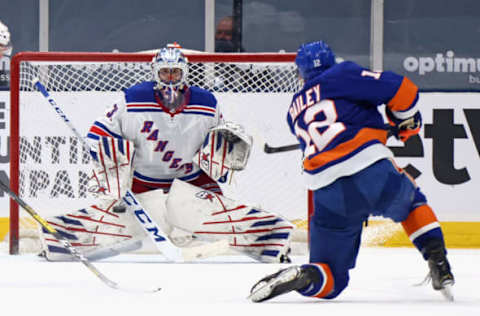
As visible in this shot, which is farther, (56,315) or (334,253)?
(334,253)

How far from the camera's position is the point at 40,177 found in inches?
166

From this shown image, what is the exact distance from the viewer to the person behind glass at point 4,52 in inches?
130

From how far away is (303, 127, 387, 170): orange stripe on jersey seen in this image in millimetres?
2512

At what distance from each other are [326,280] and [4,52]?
167 cm

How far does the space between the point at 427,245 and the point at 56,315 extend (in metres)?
1.09

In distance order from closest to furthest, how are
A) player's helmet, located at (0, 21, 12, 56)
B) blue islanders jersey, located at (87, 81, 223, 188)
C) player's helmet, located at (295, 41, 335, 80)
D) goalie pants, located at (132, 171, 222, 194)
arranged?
player's helmet, located at (295, 41, 335, 80) → player's helmet, located at (0, 21, 12, 56) → blue islanders jersey, located at (87, 81, 223, 188) → goalie pants, located at (132, 171, 222, 194)

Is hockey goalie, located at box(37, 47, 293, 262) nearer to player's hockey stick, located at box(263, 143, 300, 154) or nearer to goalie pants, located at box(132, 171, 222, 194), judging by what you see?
goalie pants, located at box(132, 171, 222, 194)

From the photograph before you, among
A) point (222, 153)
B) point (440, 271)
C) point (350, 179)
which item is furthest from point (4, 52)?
point (440, 271)

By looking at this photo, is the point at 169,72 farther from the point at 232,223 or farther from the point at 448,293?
the point at 448,293

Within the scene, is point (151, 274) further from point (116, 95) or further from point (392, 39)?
point (392, 39)

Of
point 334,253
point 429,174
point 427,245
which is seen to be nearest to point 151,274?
point 334,253

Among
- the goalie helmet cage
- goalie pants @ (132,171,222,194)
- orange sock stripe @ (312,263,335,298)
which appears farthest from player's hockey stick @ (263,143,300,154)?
orange sock stripe @ (312,263,335,298)

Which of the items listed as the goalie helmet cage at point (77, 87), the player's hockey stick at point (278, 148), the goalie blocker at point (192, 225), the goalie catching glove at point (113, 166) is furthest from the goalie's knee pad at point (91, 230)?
the player's hockey stick at point (278, 148)

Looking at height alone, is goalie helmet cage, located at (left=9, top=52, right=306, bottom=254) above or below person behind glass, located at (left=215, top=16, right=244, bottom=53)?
below
